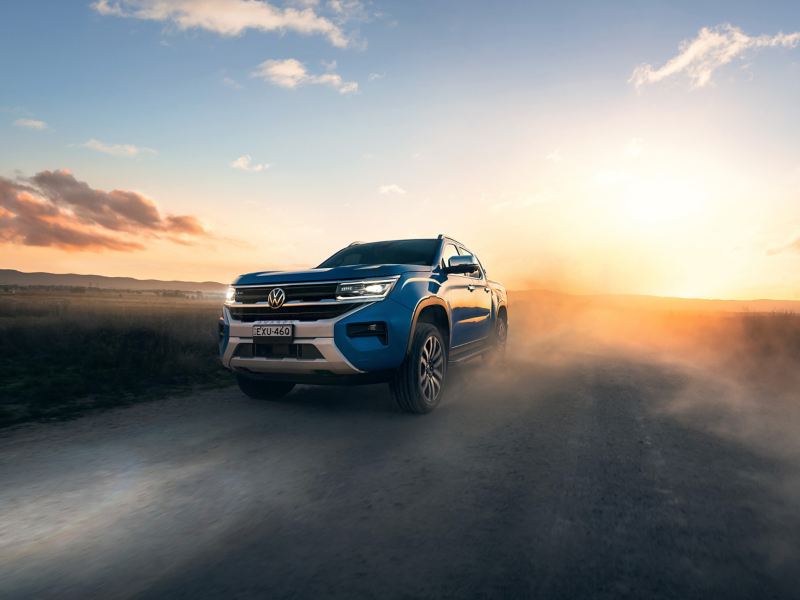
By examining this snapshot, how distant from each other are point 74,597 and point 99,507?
3.45 feet

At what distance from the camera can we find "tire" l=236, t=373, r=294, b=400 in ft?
20.9

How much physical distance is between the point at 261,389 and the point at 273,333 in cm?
135

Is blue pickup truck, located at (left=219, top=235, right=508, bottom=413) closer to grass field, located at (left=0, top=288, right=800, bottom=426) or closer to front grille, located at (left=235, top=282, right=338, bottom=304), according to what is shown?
front grille, located at (left=235, top=282, right=338, bottom=304)

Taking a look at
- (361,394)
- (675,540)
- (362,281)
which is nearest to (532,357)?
(361,394)

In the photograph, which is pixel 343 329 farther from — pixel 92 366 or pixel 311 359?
pixel 92 366

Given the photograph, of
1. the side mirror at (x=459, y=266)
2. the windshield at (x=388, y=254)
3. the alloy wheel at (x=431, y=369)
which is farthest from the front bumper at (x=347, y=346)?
the windshield at (x=388, y=254)

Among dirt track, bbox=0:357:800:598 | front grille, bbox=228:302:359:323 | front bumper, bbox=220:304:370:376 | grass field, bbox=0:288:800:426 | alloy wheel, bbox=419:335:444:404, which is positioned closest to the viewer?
dirt track, bbox=0:357:800:598

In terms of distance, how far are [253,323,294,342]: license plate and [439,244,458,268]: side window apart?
7.87 feet

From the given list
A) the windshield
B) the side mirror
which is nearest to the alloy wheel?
the side mirror

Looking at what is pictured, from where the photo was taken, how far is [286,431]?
193 inches

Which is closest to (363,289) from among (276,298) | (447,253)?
(276,298)

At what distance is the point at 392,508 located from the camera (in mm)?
3092

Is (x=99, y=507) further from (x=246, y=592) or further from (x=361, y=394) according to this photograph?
(x=361, y=394)

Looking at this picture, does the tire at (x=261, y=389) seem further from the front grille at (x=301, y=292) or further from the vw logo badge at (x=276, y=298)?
the vw logo badge at (x=276, y=298)
